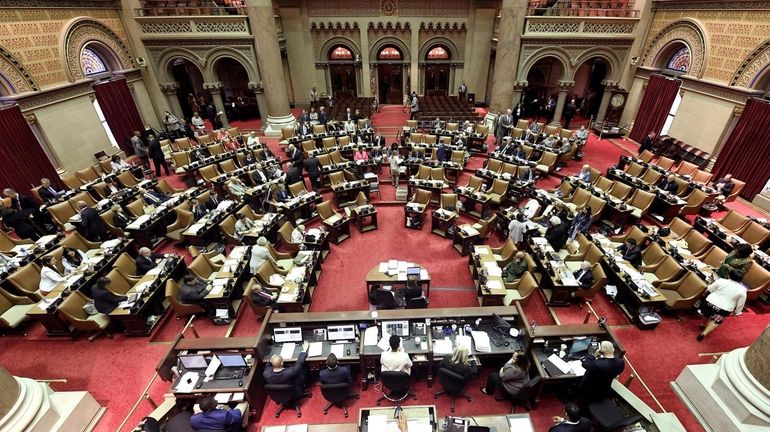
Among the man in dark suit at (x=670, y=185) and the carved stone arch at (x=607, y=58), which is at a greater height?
the carved stone arch at (x=607, y=58)

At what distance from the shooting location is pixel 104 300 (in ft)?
23.4

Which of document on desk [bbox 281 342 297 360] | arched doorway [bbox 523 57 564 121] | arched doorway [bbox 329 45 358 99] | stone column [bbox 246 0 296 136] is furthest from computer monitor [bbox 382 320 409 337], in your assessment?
arched doorway [bbox 329 45 358 99]

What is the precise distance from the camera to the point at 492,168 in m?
13.2

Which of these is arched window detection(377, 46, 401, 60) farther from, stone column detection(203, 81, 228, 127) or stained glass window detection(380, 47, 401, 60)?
stone column detection(203, 81, 228, 127)

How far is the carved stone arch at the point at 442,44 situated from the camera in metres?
22.0

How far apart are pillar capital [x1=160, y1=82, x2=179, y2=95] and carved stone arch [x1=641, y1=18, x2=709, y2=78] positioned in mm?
23608

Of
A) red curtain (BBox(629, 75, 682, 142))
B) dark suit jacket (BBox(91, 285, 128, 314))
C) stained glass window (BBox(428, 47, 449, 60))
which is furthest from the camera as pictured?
stained glass window (BBox(428, 47, 449, 60))

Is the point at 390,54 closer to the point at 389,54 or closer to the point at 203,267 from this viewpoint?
the point at 389,54

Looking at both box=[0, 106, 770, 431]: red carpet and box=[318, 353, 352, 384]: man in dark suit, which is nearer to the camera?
box=[318, 353, 352, 384]: man in dark suit

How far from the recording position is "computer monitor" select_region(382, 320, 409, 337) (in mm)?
6465

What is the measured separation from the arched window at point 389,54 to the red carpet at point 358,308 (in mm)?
16733

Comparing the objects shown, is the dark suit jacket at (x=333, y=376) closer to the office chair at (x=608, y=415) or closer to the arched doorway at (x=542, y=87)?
the office chair at (x=608, y=415)

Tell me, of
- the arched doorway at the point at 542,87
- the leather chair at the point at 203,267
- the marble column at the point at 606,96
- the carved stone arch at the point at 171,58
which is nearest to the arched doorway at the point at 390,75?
the arched doorway at the point at 542,87

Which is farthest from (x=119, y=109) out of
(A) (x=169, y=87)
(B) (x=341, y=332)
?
(B) (x=341, y=332)
